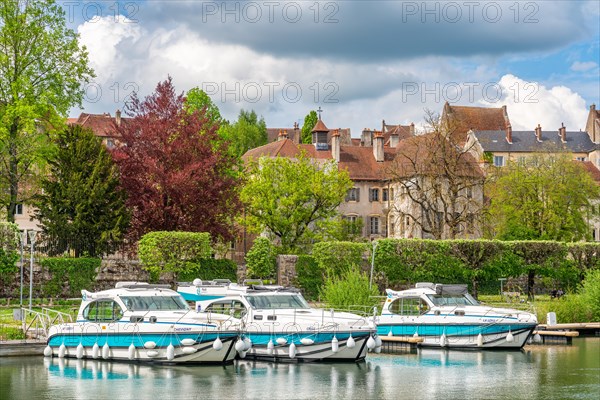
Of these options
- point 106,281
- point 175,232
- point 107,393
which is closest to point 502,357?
point 107,393

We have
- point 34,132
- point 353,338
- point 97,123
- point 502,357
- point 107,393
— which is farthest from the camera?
point 97,123

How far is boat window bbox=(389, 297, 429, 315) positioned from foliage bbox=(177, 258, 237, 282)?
15137mm

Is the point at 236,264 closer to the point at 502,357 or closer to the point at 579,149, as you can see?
the point at 502,357

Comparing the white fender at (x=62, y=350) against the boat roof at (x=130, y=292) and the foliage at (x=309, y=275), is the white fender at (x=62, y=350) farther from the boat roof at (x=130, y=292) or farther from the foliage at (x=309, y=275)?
the foliage at (x=309, y=275)

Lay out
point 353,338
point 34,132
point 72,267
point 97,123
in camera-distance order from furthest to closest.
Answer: point 97,123 < point 34,132 < point 72,267 < point 353,338

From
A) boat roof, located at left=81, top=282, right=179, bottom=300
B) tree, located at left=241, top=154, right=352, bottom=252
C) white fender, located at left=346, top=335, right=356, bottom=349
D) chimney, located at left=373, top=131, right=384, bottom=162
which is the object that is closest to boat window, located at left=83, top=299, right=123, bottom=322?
boat roof, located at left=81, top=282, right=179, bottom=300

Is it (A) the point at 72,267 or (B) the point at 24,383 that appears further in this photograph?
(A) the point at 72,267

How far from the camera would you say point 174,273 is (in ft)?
164

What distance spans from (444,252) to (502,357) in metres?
20.8

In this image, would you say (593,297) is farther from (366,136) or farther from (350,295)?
(366,136)

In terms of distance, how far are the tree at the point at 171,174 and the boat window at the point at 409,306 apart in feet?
53.9

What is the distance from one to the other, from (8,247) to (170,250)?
830 cm

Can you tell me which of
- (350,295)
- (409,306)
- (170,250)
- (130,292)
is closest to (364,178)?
(170,250)

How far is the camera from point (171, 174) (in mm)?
49656
